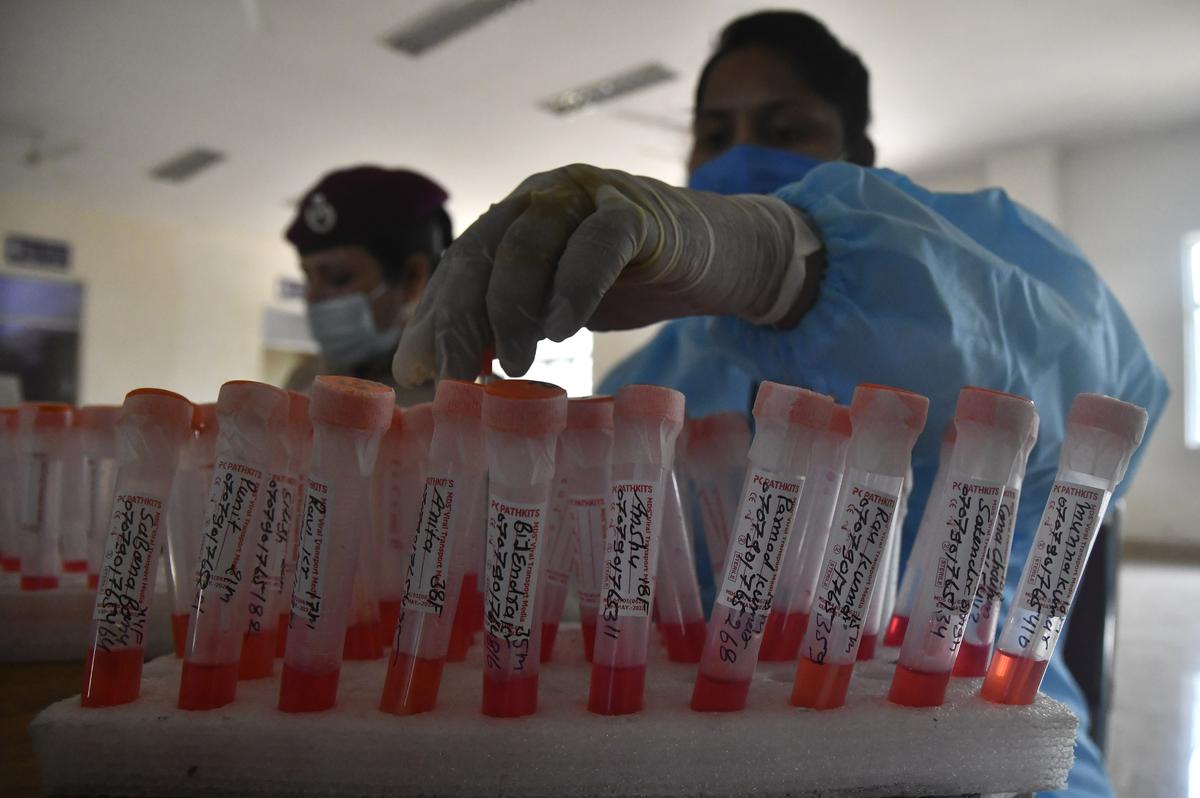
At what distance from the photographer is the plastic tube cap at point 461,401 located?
48cm

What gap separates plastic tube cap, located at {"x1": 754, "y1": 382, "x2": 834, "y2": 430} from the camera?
48 cm

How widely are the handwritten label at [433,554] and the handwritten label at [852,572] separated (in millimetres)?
220

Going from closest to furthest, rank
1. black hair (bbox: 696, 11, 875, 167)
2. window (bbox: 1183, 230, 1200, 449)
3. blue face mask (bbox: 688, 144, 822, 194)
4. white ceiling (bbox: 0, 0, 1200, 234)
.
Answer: blue face mask (bbox: 688, 144, 822, 194) < black hair (bbox: 696, 11, 875, 167) < white ceiling (bbox: 0, 0, 1200, 234) < window (bbox: 1183, 230, 1200, 449)

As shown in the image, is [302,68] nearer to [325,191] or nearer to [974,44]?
[325,191]

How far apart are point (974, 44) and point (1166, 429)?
114 inches

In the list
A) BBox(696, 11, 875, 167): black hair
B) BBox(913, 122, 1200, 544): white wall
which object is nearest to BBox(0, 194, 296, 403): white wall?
BBox(913, 122, 1200, 544): white wall

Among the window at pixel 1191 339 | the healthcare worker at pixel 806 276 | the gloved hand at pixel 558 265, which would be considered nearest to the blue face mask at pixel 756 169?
the healthcare worker at pixel 806 276

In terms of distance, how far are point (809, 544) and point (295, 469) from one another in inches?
13.7

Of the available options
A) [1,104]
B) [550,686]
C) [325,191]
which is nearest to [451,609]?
[550,686]

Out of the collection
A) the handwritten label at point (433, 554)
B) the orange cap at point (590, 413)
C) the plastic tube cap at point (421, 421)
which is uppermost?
the orange cap at point (590, 413)

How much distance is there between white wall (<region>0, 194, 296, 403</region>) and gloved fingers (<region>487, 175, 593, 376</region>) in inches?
257

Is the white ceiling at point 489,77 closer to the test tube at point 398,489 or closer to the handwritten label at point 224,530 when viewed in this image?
the test tube at point 398,489

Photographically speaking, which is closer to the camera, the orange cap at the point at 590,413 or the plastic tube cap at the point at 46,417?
the orange cap at the point at 590,413

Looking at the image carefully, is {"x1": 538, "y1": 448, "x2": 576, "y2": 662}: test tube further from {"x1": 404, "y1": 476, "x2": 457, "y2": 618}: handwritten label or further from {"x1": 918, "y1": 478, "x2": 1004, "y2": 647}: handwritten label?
{"x1": 918, "y1": 478, "x2": 1004, "y2": 647}: handwritten label
